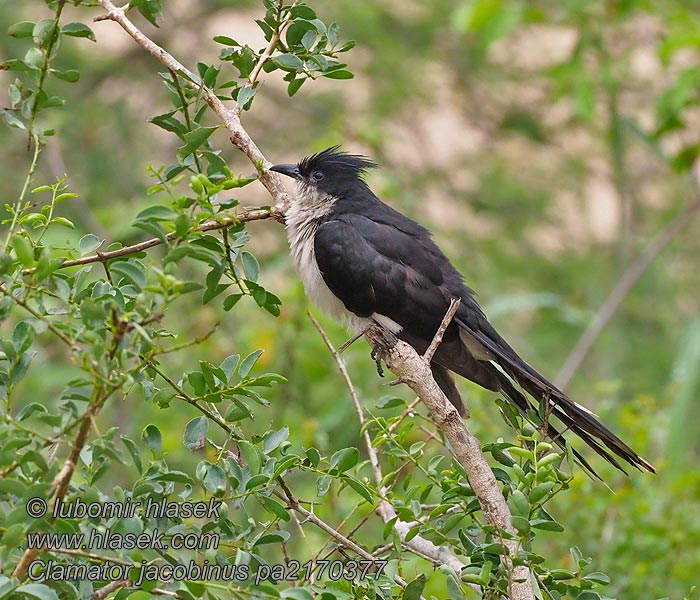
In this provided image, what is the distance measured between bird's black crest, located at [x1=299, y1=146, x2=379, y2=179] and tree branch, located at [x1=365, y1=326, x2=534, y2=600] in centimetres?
156

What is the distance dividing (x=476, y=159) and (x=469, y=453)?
6997mm

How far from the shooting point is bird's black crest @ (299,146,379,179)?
4039 millimetres

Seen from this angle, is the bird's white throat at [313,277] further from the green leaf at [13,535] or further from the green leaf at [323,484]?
the green leaf at [13,535]

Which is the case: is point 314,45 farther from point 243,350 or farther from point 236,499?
point 243,350

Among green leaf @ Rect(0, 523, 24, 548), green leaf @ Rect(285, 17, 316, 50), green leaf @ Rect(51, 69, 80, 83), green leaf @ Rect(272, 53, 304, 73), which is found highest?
green leaf @ Rect(285, 17, 316, 50)

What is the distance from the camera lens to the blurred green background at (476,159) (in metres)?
5.63

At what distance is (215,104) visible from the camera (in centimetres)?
241

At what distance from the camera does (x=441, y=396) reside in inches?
91.9

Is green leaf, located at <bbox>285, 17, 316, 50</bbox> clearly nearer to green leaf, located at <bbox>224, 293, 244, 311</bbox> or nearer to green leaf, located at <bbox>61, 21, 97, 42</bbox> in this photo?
green leaf, located at <bbox>61, 21, 97, 42</bbox>

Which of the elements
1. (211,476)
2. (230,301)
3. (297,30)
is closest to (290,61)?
(297,30)

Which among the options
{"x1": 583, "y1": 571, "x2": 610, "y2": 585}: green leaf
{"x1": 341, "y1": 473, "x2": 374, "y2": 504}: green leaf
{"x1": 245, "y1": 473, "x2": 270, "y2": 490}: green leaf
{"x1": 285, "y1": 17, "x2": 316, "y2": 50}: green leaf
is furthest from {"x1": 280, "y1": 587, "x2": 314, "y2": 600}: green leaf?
{"x1": 285, "y1": 17, "x2": 316, "y2": 50}: green leaf

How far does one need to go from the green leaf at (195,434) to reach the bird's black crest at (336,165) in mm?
2093

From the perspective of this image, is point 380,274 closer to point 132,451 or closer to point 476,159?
point 132,451

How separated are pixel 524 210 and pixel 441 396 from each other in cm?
648
